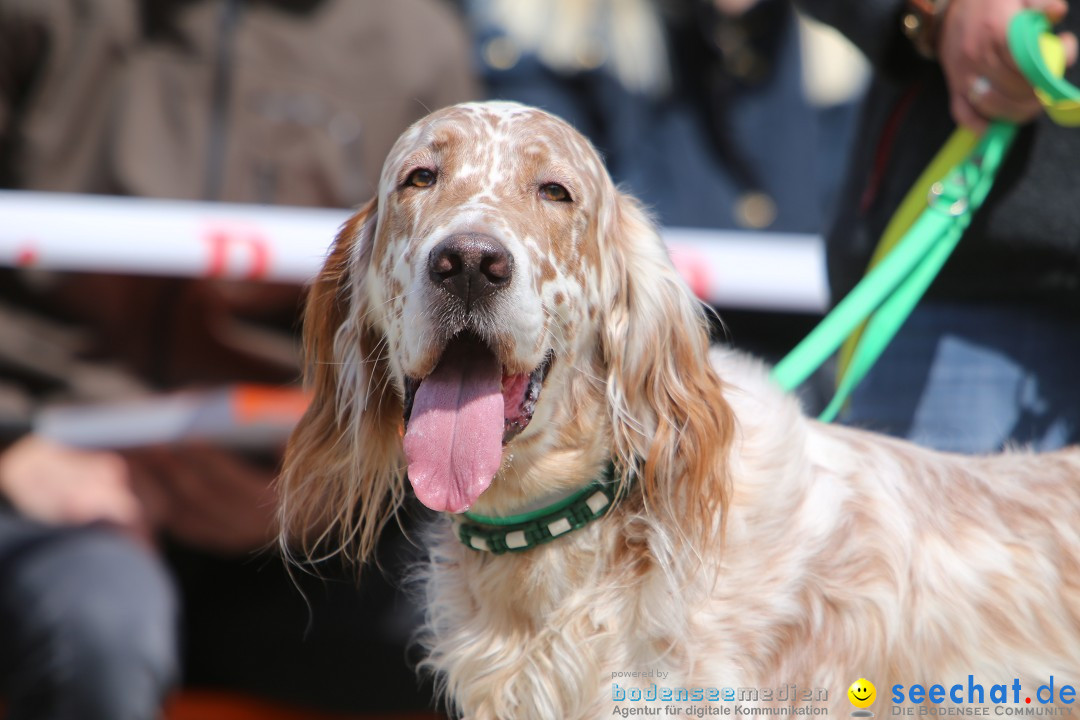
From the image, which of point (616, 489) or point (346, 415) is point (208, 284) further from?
point (616, 489)

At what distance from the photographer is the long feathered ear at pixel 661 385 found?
6.67 ft

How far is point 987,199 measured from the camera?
2.42 m

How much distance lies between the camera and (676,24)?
4.86m

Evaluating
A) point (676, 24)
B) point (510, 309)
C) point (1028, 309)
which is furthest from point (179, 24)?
point (1028, 309)

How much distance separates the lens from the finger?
2361mm

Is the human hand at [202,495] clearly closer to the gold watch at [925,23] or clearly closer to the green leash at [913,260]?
the green leash at [913,260]

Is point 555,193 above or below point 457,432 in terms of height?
above

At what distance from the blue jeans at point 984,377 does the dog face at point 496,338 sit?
57cm

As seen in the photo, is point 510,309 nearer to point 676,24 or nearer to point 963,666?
point 963,666

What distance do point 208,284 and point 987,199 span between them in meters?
2.43

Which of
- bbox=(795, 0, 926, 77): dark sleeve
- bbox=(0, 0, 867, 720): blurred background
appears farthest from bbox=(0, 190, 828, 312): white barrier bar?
bbox=(795, 0, 926, 77): dark sleeve

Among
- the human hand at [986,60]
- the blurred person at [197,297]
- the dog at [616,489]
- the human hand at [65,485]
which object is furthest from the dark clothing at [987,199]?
the human hand at [65,485]

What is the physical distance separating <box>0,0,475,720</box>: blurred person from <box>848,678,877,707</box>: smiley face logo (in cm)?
214

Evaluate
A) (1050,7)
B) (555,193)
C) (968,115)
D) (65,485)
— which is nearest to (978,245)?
(968,115)
